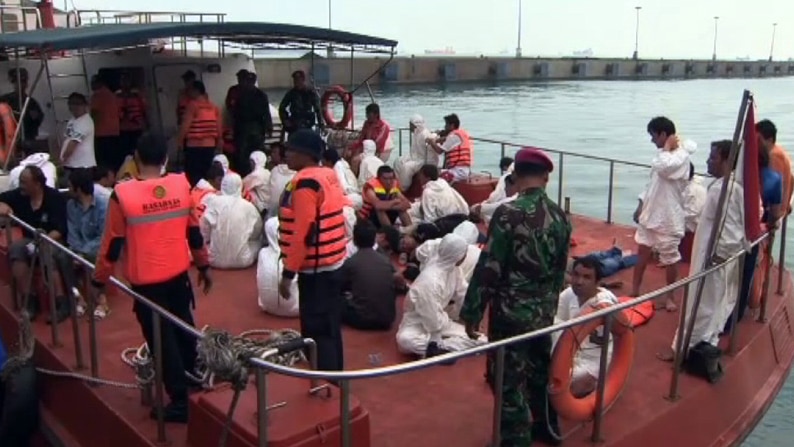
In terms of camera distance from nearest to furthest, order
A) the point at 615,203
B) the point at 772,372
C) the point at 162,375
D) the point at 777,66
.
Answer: the point at 162,375 → the point at 772,372 → the point at 615,203 → the point at 777,66

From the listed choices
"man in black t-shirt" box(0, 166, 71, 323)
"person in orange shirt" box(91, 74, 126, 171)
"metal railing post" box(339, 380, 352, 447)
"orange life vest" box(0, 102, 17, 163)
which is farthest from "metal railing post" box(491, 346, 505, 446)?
"person in orange shirt" box(91, 74, 126, 171)

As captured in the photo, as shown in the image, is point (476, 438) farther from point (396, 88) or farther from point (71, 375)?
point (396, 88)

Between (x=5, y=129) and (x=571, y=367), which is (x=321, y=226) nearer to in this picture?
(x=571, y=367)

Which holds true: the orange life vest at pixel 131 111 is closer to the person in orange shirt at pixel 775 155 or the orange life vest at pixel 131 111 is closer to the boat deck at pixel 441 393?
the boat deck at pixel 441 393

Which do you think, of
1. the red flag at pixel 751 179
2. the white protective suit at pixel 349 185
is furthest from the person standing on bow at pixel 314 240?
the white protective suit at pixel 349 185

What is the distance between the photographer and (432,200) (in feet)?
25.9

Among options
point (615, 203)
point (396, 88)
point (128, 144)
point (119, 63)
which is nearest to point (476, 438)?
point (128, 144)

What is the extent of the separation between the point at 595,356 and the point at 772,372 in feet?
7.13

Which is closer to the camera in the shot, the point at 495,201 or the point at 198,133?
the point at 495,201

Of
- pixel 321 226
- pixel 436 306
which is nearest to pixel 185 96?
pixel 436 306

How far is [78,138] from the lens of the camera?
7.74 meters

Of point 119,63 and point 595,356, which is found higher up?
point 119,63

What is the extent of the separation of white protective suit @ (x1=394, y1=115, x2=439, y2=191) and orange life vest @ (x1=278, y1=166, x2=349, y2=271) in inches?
236

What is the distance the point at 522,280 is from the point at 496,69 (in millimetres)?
62917
